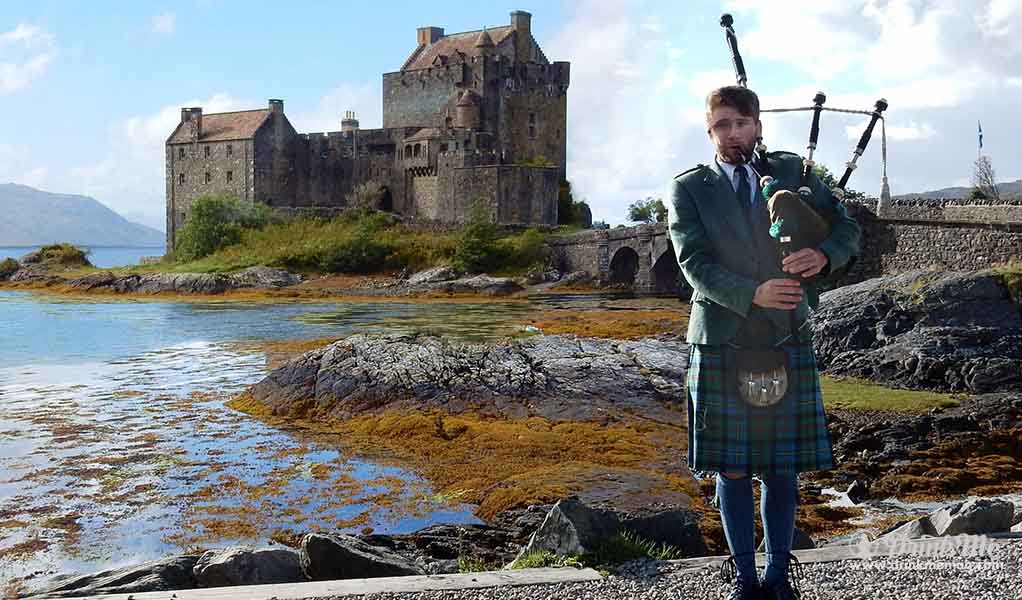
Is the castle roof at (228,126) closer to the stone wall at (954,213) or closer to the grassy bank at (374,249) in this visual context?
the grassy bank at (374,249)

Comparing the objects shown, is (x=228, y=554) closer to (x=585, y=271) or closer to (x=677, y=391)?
(x=677, y=391)

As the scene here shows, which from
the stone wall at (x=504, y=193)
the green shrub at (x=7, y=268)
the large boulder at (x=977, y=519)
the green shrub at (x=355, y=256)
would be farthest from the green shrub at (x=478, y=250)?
the large boulder at (x=977, y=519)

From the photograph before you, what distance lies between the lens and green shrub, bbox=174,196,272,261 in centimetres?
5816

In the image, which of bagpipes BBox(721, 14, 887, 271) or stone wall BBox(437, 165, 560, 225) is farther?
stone wall BBox(437, 165, 560, 225)

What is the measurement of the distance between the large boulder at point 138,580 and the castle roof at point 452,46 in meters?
54.9

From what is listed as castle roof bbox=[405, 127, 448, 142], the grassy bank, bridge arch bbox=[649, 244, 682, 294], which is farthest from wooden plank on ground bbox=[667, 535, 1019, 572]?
castle roof bbox=[405, 127, 448, 142]

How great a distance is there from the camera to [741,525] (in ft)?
16.4

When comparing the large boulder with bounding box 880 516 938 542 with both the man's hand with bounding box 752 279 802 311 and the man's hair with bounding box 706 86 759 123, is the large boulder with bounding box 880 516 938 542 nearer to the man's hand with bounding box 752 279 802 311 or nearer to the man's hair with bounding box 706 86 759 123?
the man's hand with bounding box 752 279 802 311

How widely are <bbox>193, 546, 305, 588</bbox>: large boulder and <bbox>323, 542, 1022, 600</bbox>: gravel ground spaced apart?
1661mm

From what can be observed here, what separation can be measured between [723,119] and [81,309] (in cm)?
4216

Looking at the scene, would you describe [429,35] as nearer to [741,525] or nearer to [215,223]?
[215,223]

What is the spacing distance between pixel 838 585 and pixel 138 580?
444 cm

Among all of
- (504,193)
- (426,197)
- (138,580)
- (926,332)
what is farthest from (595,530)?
(426,197)

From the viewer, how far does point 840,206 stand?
505 centimetres
